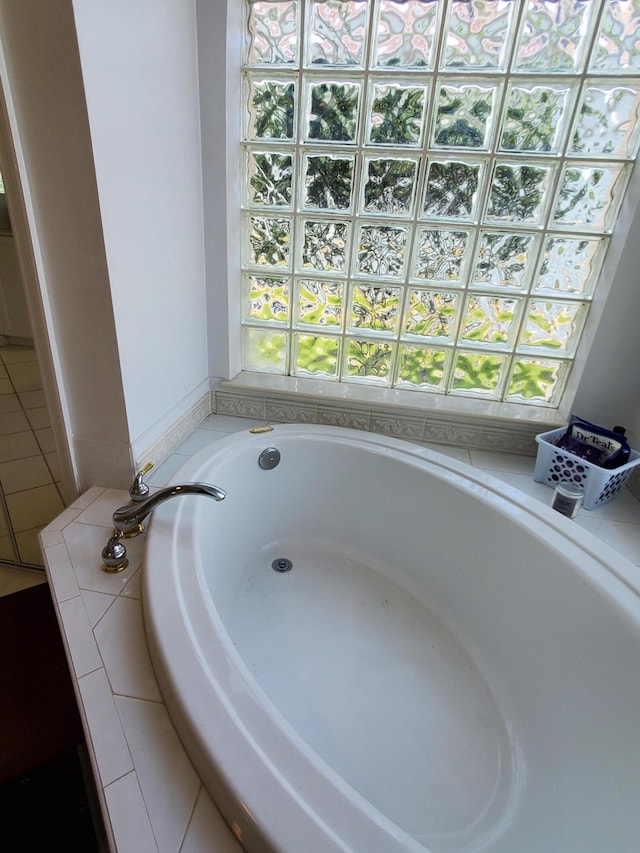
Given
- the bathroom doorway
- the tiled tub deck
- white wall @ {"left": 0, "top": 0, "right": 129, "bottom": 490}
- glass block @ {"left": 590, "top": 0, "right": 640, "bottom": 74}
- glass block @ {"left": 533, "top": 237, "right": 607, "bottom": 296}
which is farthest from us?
glass block @ {"left": 533, "top": 237, "right": 607, "bottom": 296}

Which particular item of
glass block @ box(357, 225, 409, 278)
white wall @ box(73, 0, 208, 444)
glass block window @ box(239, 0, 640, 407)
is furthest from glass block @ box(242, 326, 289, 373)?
glass block @ box(357, 225, 409, 278)

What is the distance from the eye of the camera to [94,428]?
1129 millimetres

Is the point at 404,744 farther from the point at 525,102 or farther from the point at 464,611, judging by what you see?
the point at 525,102

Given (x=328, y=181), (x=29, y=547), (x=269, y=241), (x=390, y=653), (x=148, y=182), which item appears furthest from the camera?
(x=269, y=241)

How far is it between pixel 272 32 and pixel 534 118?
81cm

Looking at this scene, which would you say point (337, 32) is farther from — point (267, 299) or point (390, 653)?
point (390, 653)

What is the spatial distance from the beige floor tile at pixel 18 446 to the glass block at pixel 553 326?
5.00 feet

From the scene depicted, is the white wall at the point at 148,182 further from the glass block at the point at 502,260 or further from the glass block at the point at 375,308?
the glass block at the point at 502,260

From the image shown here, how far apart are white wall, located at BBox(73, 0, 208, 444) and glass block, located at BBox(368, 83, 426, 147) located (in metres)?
0.53

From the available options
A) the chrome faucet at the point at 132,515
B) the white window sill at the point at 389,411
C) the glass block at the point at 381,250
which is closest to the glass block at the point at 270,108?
the glass block at the point at 381,250

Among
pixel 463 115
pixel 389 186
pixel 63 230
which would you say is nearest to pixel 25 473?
pixel 63 230

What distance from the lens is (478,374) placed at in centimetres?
156

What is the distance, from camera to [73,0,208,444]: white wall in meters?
0.90

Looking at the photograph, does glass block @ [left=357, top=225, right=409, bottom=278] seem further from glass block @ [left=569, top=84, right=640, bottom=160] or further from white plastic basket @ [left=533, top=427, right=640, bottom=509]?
white plastic basket @ [left=533, top=427, right=640, bottom=509]
